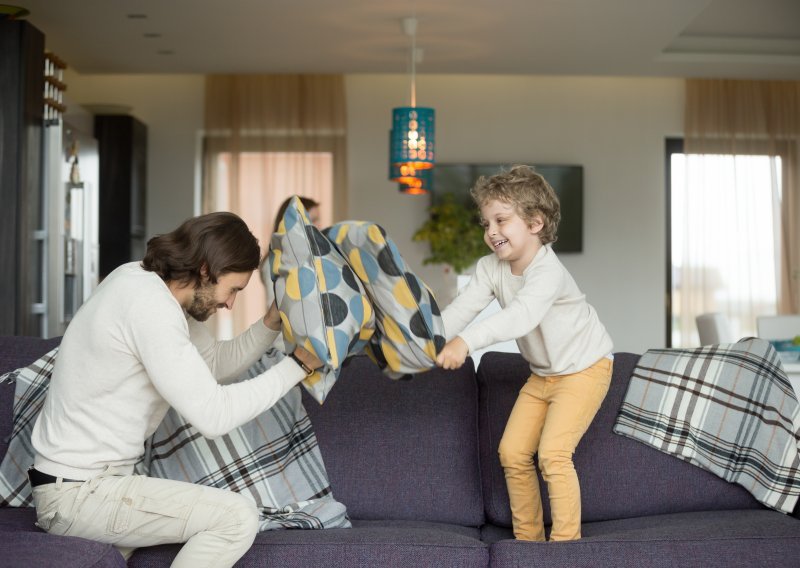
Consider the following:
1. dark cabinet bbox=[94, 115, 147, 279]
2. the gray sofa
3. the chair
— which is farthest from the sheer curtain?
the gray sofa

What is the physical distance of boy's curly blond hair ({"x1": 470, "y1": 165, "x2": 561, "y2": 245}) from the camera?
234 cm

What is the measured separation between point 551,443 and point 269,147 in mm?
5536

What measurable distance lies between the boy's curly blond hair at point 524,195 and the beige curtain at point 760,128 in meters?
5.50

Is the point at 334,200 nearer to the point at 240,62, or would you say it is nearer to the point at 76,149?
the point at 240,62

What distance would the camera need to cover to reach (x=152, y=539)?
1811mm

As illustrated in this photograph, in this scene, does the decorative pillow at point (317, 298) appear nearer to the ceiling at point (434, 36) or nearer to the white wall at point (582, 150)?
the ceiling at point (434, 36)

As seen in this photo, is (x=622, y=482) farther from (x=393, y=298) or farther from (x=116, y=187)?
(x=116, y=187)

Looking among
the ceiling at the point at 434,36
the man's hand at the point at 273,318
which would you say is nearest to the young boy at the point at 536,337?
the man's hand at the point at 273,318

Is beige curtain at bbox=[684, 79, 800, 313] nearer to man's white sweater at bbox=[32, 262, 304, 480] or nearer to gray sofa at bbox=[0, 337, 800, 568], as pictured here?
gray sofa at bbox=[0, 337, 800, 568]

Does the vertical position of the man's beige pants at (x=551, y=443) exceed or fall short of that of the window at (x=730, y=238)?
it falls short

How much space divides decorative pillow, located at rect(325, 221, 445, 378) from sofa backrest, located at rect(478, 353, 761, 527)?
0.50 metres

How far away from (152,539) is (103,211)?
5460 millimetres

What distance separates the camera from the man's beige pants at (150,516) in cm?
176

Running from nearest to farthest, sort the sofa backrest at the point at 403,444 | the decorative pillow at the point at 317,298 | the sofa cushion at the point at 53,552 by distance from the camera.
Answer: the sofa cushion at the point at 53,552 → the decorative pillow at the point at 317,298 → the sofa backrest at the point at 403,444
